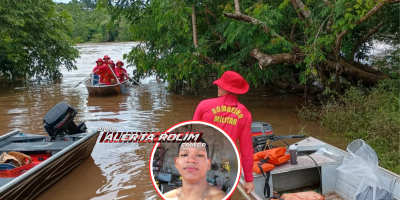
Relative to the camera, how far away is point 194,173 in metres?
2.01

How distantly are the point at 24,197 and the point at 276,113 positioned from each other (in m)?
7.50

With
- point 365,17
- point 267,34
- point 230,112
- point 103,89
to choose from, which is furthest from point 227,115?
point 103,89

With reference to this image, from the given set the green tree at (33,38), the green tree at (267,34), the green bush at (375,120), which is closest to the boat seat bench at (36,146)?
the green tree at (267,34)

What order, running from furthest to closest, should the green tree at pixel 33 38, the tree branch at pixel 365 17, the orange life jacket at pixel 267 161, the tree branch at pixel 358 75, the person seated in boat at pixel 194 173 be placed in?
1. the green tree at pixel 33 38
2. the tree branch at pixel 358 75
3. the tree branch at pixel 365 17
4. the orange life jacket at pixel 267 161
5. the person seated in boat at pixel 194 173

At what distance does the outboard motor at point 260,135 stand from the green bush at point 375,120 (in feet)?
6.50

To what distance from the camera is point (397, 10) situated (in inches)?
295

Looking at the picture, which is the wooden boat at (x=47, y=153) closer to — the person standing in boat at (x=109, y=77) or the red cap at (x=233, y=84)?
the red cap at (x=233, y=84)

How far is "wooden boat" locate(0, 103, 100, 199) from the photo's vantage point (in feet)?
14.7

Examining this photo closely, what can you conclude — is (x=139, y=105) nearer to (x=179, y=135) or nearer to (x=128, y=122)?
(x=128, y=122)

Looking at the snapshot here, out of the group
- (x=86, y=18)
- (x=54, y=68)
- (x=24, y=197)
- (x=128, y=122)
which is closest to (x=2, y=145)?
(x=24, y=197)

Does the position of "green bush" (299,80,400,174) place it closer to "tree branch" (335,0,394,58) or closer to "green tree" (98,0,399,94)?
"green tree" (98,0,399,94)

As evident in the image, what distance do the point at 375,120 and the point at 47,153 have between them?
5.86 meters

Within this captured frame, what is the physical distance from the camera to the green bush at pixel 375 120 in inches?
234

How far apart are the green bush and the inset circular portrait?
4257 mm
